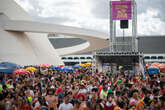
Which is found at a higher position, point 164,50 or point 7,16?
point 7,16

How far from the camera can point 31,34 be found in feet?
111

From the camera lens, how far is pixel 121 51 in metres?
21.6

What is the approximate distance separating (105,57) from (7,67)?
368 inches

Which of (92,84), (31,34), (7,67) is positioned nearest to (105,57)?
(7,67)

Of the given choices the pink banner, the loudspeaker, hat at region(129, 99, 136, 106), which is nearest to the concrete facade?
the loudspeaker

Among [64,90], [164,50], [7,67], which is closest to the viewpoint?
[64,90]

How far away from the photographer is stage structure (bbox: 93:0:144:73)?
835 inches

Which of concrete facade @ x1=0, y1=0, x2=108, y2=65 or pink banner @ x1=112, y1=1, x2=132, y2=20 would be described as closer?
pink banner @ x1=112, y1=1, x2=132, y2=20

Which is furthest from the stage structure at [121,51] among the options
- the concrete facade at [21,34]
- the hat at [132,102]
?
the hat at [132,102]

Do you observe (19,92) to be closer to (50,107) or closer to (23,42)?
(50,107)

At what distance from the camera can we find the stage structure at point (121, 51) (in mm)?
21203

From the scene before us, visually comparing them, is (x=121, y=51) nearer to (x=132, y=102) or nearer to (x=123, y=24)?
(x=123, y=24)

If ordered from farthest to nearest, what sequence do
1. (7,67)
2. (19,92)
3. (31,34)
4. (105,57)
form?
(31,34) < (105,57) < (7,67) < (19,92)

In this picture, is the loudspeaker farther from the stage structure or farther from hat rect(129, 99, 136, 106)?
hat rect(129, 99, 136, 106)
